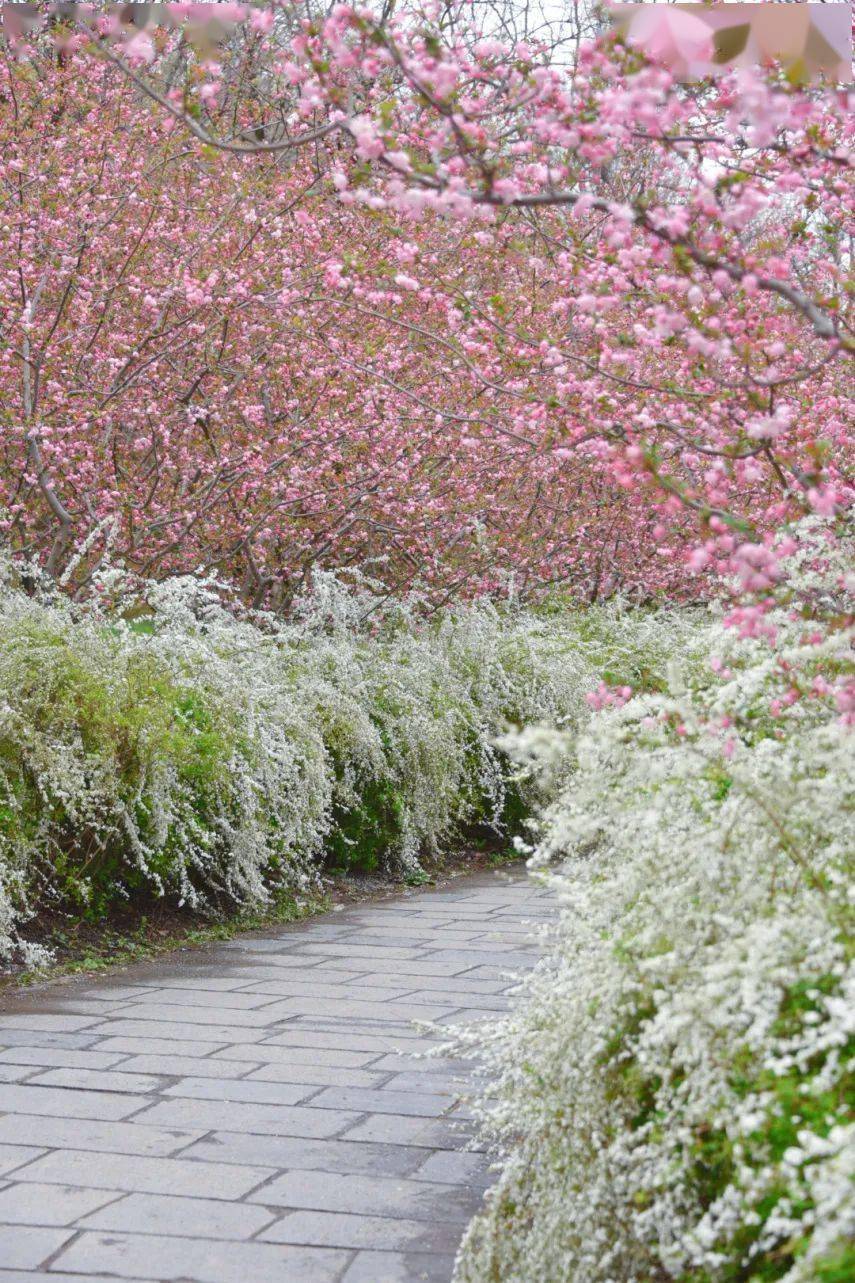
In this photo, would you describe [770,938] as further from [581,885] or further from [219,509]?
[219,509]

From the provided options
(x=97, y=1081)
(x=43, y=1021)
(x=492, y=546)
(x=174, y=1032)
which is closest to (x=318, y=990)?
(x=174, y=1032)

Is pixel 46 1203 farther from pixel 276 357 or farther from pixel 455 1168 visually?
pixel 276 357

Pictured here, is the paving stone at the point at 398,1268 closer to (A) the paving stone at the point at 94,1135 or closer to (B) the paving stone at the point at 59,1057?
(A) the paving stone at the point at 94,1135

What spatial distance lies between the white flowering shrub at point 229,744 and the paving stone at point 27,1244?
1918mm

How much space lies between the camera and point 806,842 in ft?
8.46

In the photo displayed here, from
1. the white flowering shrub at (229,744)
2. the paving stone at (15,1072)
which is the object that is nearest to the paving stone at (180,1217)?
the paving stone at (15,1072)

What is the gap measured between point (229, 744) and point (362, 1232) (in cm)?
311

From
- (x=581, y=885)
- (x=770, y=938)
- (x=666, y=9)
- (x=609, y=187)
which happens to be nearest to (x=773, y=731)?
(x=581, y=885)

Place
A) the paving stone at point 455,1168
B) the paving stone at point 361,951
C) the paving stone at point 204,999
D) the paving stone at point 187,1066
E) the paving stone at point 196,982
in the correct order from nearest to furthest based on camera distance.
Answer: the paving stone at point 455,1168, the paving stone at point 187,1066, the paving stone at point 204,999, the paving stone at point 196,982, the paving stone at point 361,951

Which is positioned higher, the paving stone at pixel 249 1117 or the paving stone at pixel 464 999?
the paving stone at pixel 249 1117

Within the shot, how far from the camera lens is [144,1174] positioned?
10.6 feet

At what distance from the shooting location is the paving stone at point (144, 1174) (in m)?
3.15

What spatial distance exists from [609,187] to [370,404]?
4203mm

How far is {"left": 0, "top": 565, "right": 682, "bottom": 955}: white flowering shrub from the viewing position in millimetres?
5395
